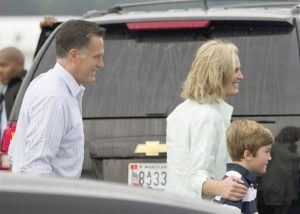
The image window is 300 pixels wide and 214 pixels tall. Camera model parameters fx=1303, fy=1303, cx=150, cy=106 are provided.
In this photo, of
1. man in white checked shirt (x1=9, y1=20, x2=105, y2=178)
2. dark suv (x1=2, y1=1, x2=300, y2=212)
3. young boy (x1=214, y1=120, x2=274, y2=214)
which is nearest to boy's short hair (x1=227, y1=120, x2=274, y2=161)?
young boy (x1=214, y1=120, x2=274, y2=214)

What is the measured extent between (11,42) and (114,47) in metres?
21.3

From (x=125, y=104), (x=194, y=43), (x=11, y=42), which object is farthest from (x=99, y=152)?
(x=11, y=42)

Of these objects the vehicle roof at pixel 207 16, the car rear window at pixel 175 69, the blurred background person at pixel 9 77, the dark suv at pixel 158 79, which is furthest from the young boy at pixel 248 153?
the blurred background person at pixel 9 77

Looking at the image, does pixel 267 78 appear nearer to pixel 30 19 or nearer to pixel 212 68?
pixel 212 68

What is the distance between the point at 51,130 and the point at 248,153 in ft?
3.28

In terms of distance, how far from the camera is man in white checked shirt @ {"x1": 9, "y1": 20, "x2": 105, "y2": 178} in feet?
19.0

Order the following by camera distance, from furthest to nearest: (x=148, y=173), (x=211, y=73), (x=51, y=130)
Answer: (x=148, y=173) → (x=211, y=73) → (x=51, y=130)

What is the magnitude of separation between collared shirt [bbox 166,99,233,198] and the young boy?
0.06m

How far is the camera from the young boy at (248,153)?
614 cm

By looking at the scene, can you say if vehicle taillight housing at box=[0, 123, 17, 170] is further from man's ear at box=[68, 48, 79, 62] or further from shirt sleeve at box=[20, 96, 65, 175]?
shirt sleeve at box=[20, 96, 65, 175]

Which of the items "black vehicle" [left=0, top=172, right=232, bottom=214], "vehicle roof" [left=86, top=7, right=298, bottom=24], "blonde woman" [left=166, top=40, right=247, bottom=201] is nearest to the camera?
"black vehicle" [left=0, top=172, right=232, bottom=214]

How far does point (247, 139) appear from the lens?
6.19 meters

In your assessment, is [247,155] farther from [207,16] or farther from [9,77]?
[9,77]

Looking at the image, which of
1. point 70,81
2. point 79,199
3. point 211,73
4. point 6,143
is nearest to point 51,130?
point 70,81
